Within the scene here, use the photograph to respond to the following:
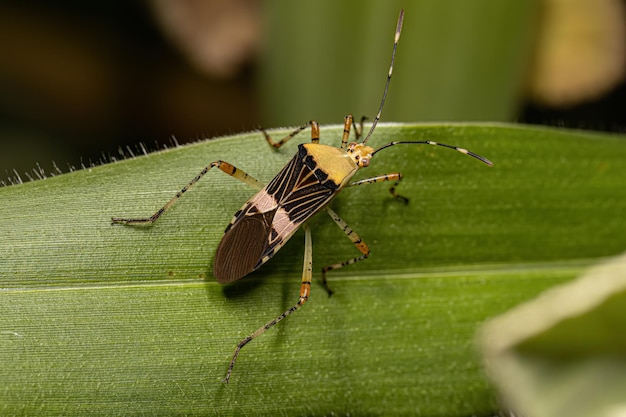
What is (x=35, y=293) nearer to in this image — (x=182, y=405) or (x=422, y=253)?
(x=182, y=405)

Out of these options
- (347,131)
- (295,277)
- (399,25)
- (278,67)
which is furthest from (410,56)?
(295,277)

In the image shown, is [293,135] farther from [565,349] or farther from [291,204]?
[565,349]

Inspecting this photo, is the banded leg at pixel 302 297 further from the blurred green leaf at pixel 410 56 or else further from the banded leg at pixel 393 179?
the blurred green leaf at pixel 410 56

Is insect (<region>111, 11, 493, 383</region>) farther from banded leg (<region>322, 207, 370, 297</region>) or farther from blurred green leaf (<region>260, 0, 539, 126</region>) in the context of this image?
blurred green leaf (<region>260, 0, 539, 126</region>)

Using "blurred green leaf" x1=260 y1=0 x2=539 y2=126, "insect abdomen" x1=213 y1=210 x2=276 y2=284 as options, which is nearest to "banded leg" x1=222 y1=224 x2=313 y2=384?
"insect abdomen" x1=213 y1=210 x2=276 y2=284

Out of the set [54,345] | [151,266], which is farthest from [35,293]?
[151,266]

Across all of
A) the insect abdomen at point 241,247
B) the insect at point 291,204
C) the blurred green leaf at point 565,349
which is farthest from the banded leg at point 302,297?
the blurred green leaf at point 565,349
